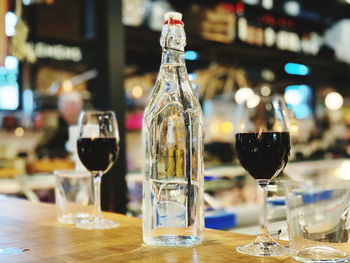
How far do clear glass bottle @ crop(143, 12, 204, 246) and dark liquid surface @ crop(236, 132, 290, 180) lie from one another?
0.09 metres

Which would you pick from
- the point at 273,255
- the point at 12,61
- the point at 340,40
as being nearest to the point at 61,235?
the point at 273,255

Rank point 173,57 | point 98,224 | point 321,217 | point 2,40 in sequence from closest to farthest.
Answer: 1. point 321,217
2. point 173,57
3. point 98,224
4. point 2,40

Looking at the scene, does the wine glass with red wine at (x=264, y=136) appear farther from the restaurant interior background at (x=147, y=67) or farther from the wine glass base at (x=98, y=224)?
the restaurant interior background at (x=147, y=67)

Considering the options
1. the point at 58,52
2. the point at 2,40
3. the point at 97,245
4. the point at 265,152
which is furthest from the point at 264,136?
the point at 58,52

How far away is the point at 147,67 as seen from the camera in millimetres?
5352

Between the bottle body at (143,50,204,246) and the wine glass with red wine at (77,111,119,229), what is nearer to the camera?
the bottle body at (143,50,204,246)

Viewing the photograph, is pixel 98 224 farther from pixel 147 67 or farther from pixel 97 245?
pixel 147 67

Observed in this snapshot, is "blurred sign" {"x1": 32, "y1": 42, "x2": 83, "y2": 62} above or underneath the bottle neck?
above

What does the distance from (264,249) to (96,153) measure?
1.51ft

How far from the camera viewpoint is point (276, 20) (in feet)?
16.8

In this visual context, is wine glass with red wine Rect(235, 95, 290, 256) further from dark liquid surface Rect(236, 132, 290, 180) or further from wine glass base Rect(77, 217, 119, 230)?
wine glass base Rect(77, 217, 119, 230)

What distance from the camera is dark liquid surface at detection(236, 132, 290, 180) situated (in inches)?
31.9

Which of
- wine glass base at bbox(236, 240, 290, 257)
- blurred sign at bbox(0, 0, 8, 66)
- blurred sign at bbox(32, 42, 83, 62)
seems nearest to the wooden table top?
wine glass base at bbox(236, 240, 290, 257)

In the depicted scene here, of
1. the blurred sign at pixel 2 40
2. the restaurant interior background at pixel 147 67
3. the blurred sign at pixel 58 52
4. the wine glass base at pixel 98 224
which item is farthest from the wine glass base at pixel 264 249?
the blurred sign at pixel 58 52
